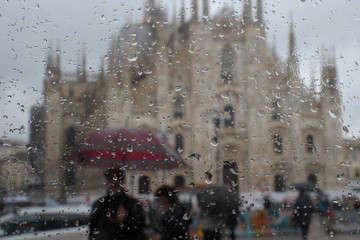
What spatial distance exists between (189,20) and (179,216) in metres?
0.59

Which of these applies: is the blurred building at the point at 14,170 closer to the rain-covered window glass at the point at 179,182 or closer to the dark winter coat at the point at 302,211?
the rain-covered window glass at the point at 179,182

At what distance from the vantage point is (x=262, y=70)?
4.01 ft

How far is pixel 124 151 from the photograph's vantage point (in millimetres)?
1070

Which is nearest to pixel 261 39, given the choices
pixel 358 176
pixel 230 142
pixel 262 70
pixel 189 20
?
pixel 262 70

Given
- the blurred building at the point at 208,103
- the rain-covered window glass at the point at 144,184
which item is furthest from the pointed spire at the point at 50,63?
the rain-covered window glass at the point at 144,184

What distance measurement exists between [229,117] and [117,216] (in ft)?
1.38

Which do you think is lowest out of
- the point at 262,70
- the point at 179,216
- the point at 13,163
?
the point at 179,216

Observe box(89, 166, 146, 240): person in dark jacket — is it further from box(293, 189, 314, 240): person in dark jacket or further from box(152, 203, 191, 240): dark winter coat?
box(293, 189, 314, 240): person in dark jacket

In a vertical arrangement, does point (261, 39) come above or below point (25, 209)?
above

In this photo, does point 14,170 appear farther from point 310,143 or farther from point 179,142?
point 310,143

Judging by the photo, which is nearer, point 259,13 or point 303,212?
point 303,212

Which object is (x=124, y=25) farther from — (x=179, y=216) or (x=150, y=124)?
(x=179, y=216)

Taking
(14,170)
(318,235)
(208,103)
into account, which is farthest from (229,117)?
(14,170)

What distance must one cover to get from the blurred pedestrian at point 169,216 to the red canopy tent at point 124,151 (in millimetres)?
72
